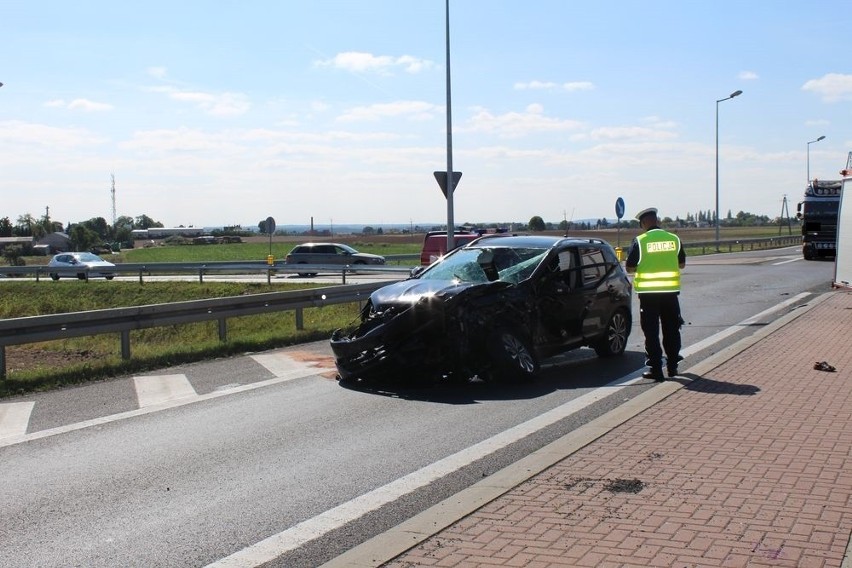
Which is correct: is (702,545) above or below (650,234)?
below

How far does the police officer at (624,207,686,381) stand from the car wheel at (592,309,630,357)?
1820mm

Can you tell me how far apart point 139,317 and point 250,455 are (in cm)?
617

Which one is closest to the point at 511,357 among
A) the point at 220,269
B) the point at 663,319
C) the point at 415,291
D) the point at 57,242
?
the point at 415,291

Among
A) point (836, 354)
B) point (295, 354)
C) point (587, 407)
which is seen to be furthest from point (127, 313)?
point (836, 354)

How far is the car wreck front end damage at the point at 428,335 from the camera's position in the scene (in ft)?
30.6

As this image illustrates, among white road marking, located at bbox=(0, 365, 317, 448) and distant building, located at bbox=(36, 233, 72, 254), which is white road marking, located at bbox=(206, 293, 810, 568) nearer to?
white road marking, located at bbox=(0, 365, 317, 448)

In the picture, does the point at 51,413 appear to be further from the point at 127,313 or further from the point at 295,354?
the point at 295,354

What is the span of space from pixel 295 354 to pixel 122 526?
25.4ft

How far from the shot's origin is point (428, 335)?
9.35 meters

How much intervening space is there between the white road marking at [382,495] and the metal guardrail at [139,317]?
6.25 metres

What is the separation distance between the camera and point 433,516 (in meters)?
5.12

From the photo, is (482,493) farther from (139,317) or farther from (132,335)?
(132,335)

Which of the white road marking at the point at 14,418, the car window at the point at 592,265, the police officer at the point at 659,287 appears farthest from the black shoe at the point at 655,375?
the white road marking at the point at 14,418

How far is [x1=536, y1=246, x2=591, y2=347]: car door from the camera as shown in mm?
10422
